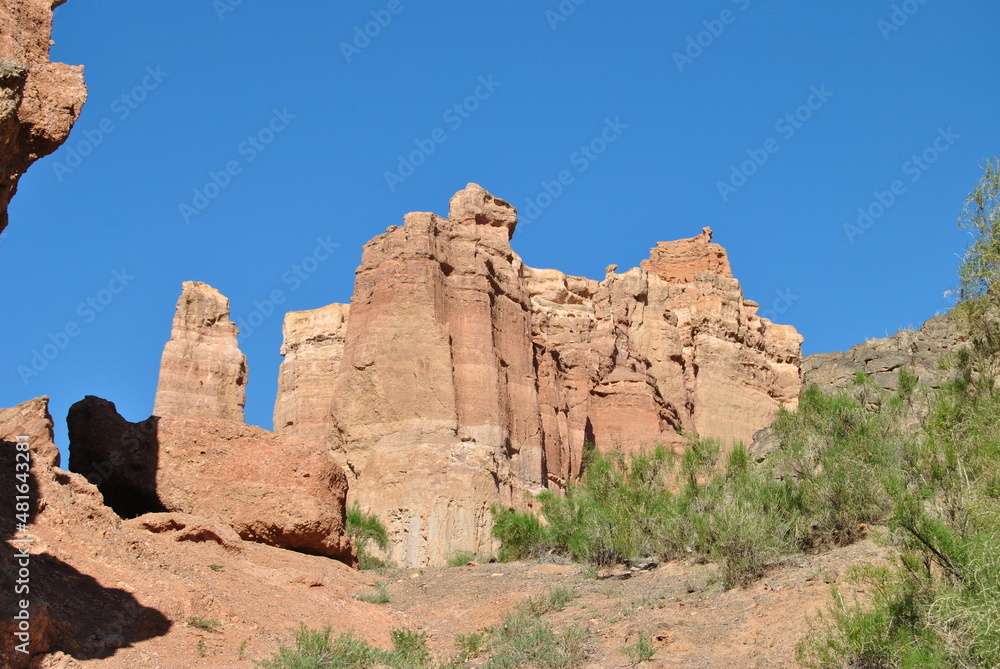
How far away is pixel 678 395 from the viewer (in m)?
51.1

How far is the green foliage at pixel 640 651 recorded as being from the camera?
13.9 meters

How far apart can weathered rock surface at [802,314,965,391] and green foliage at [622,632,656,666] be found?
452 inches

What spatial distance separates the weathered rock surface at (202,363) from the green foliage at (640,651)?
29425 mm

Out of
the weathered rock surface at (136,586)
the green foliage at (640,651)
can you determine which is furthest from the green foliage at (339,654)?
the green foliage at (640,651)

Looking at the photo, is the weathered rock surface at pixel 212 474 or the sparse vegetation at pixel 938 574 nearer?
the sparse vegetation at pixel 938 574

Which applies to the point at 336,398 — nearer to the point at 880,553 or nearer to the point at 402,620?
the point at 402,620

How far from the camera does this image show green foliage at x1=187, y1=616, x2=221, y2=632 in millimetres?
12641

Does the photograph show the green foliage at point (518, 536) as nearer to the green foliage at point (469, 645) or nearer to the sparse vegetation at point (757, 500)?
the sparse vegetation at point (757, 500)

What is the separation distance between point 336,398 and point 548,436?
28.6ft

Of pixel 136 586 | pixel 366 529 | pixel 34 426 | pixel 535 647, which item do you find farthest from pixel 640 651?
pixel 366 529

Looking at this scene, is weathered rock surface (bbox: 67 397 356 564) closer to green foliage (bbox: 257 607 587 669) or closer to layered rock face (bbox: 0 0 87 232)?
green foliage (bbox: 257 607 587 669)

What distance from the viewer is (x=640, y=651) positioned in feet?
45.9

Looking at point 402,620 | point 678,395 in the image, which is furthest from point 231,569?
point 678,395

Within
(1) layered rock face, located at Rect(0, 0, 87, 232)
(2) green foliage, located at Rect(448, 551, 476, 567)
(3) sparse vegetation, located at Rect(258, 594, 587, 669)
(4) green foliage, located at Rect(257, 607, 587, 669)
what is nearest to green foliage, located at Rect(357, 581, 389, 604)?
(4) green foliage, located at Rect(257, 607, 587, 669)
